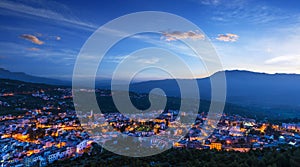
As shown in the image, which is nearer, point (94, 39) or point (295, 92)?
point (94, 39)

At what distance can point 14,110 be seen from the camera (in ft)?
76.2

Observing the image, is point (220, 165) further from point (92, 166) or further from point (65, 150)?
point (65, 150)

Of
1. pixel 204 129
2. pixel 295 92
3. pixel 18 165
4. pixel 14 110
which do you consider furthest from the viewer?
pixel 295 92

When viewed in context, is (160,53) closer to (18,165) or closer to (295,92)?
(18,165)

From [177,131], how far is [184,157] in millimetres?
7511

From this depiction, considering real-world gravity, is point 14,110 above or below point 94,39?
below

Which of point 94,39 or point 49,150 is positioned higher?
point 94,39

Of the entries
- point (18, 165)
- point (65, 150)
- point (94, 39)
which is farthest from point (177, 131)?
point (94, 39)

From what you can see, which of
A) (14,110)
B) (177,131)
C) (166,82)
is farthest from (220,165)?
(166,82)

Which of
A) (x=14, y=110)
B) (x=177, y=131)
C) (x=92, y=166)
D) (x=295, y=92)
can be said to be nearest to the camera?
(x=92, y=166)

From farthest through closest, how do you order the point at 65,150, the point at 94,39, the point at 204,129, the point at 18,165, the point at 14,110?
the point at 14,110
the point at 204,129
the point at 65,150
the point at 18,165
the point at 94,39

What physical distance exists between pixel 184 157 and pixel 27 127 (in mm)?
16106

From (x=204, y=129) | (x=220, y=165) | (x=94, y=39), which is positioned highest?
(x=94, y=39)

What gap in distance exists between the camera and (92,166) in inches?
271
